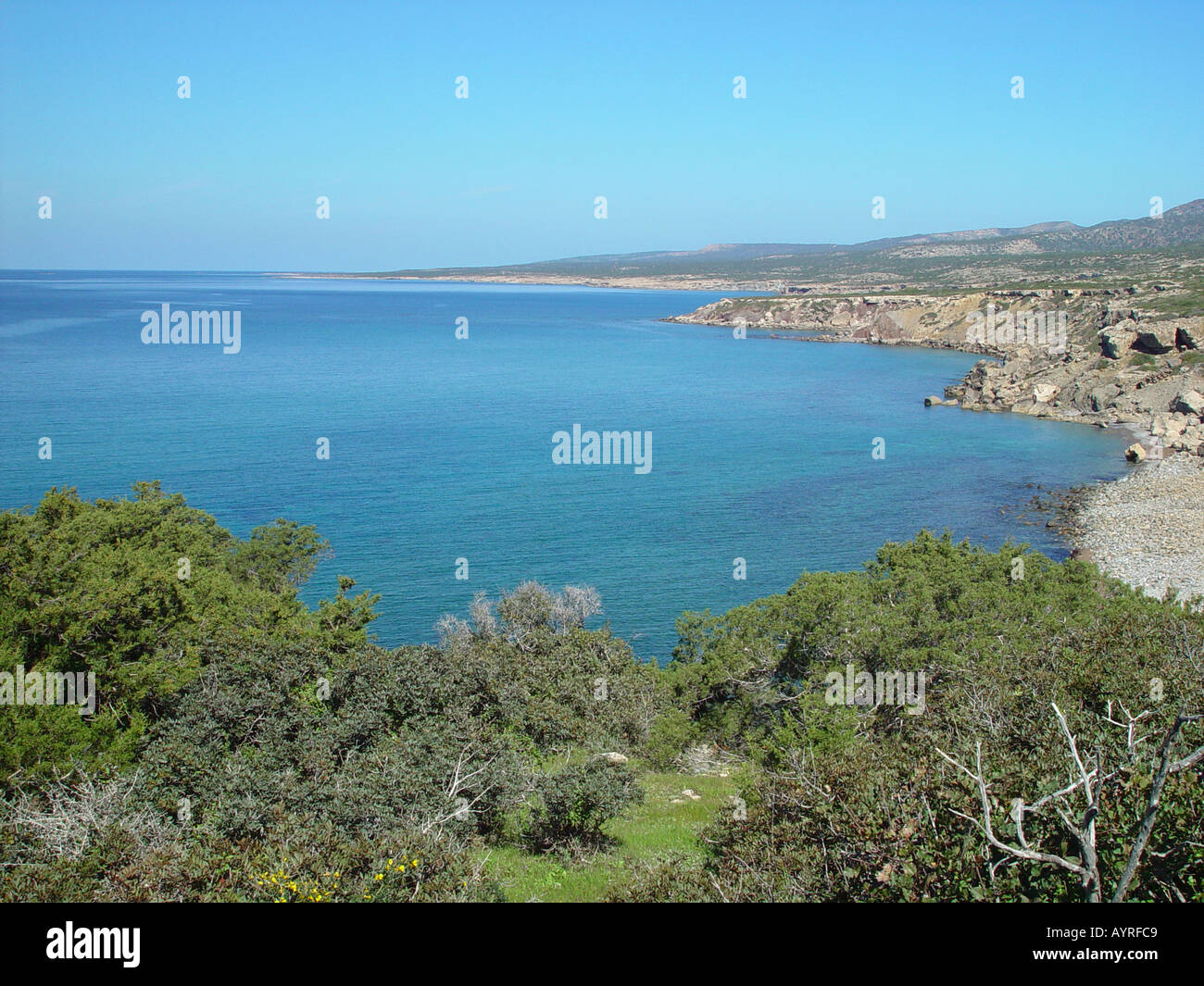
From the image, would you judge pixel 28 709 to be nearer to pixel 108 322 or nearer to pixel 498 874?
pixel 498 874

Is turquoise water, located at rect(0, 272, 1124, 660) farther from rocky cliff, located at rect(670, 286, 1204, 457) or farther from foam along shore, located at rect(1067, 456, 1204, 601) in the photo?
rocky cliff, located at rect(670, 286, 1204, 457)

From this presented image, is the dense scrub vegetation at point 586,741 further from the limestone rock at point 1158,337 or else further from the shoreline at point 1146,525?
the limestone rock at point 1158,337

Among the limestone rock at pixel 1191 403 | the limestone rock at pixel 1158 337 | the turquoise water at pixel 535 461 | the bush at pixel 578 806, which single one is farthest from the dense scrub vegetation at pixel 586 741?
the limestone rock at pixel 1158 337

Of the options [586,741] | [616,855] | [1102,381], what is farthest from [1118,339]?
[616,855]

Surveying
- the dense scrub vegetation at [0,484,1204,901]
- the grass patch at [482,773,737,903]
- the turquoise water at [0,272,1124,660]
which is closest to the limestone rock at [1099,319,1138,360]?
the turquoise water at [0,272,1124,660]

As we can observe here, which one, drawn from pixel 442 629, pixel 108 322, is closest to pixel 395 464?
pixel 442 629
